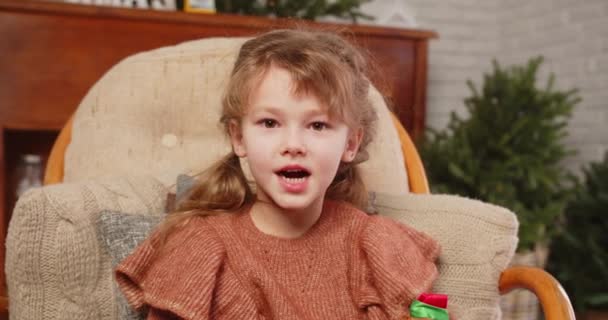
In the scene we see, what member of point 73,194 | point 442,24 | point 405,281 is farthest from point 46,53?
point 442,24

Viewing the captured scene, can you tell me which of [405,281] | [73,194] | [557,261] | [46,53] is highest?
[46,53]

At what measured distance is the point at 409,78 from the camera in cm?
291

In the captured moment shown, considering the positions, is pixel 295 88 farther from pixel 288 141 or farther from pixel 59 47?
pixel 59 47

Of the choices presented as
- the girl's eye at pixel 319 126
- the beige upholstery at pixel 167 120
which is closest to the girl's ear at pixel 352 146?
the girl's eye at pixel 319 126

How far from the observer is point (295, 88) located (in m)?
1.16

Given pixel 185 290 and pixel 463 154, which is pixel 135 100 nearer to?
pixel 185 290

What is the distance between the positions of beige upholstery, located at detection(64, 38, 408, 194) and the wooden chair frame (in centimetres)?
7

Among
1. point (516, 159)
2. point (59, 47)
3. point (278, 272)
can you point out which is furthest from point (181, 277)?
point (516, 159)

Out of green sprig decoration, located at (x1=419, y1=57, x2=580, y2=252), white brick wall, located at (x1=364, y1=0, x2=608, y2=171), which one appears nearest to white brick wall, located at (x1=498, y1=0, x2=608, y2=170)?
white brick wall, located at (x1=364, y1=0, x2=608, y2=171)

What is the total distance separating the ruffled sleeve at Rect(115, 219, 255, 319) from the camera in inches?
43.1

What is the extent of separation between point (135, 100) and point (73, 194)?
528 mm

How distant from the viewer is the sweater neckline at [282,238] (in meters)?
1.25

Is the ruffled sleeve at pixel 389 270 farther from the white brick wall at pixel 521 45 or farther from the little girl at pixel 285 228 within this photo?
the white brick wall at pixel 521 45

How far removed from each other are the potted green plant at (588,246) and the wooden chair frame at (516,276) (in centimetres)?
129
